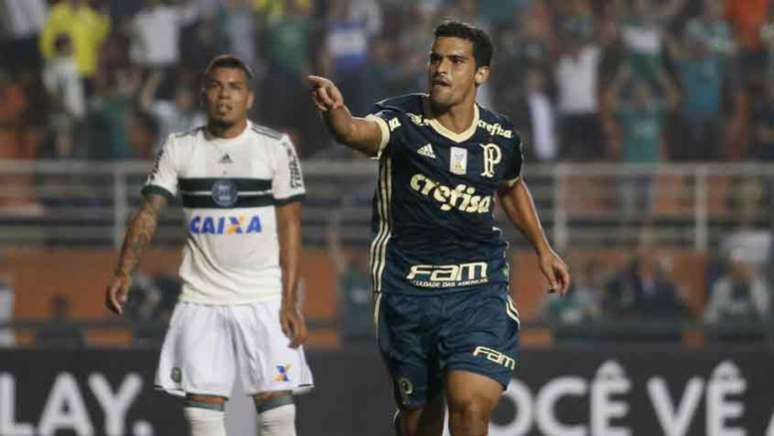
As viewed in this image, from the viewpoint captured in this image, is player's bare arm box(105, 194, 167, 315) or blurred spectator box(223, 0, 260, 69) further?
blurred spectator box(223, 0, 260, 69)

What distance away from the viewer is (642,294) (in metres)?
14.9

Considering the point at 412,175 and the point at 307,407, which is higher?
Result: the point at 412,175

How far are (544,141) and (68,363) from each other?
5.53 meters

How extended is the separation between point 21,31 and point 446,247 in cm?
937

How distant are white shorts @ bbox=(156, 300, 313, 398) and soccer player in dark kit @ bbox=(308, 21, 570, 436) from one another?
1.06 meters

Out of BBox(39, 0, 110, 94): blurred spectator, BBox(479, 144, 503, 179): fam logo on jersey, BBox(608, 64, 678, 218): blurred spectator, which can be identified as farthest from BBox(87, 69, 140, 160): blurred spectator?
BBox(479, 144, 503, 179): fam logo on jersey

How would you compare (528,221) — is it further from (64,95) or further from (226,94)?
(64,95)

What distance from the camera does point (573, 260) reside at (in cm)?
1493

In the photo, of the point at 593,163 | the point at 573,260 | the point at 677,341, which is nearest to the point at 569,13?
the point at 593,163

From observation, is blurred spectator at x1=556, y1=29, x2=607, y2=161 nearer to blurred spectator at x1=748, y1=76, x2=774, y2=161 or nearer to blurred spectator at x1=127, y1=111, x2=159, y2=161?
blurred spectator at x1=748, y1=76, x2=774, y2=161

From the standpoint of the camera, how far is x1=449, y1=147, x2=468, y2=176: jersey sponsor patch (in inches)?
334

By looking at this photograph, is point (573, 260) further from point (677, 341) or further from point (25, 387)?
point (25, 387)

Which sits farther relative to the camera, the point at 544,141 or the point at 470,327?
the point at 544,141

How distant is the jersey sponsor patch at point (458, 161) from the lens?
8477mm
